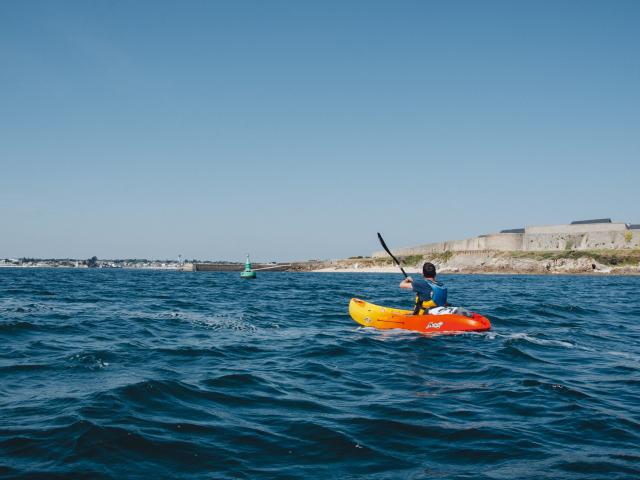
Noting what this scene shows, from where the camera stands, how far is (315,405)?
Result: 6.99 metres

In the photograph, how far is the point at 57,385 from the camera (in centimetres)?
780

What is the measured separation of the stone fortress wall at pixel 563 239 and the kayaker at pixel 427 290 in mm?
95821

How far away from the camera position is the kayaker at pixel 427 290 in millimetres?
14320

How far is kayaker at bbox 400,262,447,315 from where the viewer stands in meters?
14.3

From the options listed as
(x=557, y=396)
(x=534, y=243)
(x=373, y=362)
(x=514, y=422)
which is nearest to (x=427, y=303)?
(x=373, y=362)

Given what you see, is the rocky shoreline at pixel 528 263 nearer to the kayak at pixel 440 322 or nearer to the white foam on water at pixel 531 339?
the white foam on water at pixel 531 339

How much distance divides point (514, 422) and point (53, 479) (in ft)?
17.7

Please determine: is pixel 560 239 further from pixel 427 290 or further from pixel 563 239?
pixel 427 290

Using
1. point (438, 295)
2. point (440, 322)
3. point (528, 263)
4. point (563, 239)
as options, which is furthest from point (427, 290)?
point (563, 239)

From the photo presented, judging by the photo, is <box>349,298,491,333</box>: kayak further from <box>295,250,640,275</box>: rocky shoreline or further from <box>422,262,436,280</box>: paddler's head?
<box>295,250,640,275</box>: rocky shoreline

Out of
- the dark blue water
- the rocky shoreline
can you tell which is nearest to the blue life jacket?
the dark blue water

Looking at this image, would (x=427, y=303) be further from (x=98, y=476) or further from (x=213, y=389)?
(x=98, y=476)

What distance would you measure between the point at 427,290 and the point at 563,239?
325 feet

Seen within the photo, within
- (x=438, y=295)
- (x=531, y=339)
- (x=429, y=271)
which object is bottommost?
(x=531, y=339)
